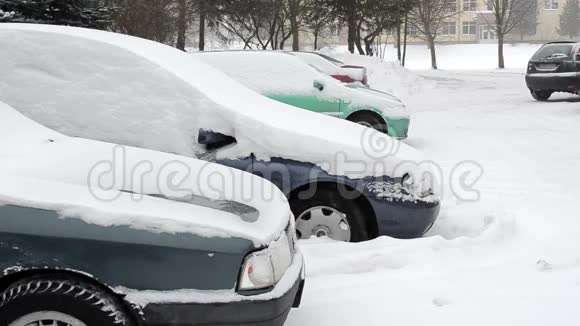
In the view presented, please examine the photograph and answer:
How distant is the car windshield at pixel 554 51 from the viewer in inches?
558

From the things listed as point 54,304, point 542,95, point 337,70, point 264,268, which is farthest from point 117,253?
point 542,95

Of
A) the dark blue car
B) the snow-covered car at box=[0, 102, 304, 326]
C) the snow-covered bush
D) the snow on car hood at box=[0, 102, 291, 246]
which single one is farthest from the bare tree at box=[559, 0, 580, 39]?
the snow-covered car at box=[0, 102, 304, 326]

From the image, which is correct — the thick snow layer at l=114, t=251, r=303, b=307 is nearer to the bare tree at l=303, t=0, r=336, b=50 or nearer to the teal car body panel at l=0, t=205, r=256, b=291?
the teal car body panel at l=0, t=205, r=256, b=291

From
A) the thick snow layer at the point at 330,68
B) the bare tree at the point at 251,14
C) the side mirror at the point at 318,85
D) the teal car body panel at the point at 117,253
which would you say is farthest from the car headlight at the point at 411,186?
the bare tree at the point at 251,14

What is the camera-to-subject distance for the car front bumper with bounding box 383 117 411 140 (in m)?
8.35

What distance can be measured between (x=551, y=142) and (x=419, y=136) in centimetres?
205

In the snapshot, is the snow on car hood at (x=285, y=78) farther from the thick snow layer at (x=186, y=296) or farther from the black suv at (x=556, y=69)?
the black suv at (x=556, y=69)

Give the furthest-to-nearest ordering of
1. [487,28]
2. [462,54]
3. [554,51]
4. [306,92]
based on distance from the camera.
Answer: [487,28]
[462,54]
[554,51]
[306,92]

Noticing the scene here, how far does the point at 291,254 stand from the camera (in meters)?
2.84

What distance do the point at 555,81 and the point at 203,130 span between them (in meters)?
12.3

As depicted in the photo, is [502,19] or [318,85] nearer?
[318,85]

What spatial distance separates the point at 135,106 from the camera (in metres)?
4.03

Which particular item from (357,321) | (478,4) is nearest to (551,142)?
(357,321)

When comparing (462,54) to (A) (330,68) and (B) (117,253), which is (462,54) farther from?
(B) (117,253)
